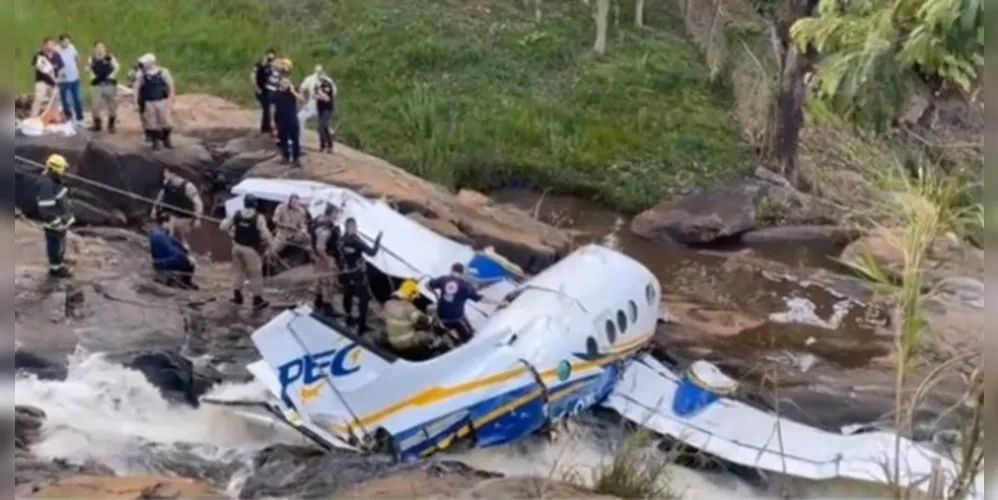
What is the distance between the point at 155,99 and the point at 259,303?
6.20ft

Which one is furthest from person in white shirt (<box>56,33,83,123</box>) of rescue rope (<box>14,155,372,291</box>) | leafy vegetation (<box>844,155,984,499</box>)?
leafy vegetation (<box>844,155,984,499</box>)

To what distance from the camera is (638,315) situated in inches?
288

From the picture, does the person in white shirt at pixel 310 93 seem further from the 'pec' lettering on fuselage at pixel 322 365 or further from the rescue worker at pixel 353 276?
the 'pec' lettering on fuselage at pixel 322 365

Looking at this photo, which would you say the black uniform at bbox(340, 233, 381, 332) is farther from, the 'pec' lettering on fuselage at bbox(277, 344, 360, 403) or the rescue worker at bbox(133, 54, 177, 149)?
the rescue worker at bbox(133, 54, 177, 149)

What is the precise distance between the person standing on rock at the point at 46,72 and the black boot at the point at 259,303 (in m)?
1.96

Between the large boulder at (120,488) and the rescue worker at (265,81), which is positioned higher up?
the rescue worker at (265,81)

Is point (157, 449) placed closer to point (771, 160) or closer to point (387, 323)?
point (387, 323)

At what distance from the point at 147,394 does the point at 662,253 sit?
364 cm

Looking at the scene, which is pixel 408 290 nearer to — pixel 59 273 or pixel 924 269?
pixel 59 273

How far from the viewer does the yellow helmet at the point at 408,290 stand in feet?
23.8

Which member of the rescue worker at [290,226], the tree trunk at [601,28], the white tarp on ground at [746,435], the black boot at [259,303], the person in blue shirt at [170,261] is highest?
the tree trunk at [601,28]

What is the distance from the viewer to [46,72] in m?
8.10

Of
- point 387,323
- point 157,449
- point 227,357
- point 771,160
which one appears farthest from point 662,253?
point 157,449

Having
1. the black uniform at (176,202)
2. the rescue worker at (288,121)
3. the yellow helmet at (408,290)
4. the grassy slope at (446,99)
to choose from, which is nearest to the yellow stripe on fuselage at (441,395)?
the yellow helmet at (408,290)
